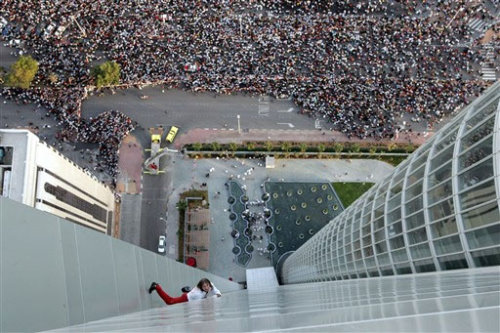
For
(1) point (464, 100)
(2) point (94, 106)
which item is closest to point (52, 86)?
(2) point (94, 106)

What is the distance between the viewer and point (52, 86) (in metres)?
56.2

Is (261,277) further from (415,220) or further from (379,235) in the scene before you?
(415,220)

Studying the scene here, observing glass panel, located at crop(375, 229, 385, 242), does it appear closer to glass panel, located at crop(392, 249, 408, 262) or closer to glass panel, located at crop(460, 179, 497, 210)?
glass panel, located at crop(392, 249, 408, 262)

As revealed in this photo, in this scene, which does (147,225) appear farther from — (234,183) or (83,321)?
(83,321)

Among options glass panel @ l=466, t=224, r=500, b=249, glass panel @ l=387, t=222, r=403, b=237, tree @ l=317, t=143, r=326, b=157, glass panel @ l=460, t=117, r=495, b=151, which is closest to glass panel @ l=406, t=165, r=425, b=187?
glass panel @ l=387, t=222, r=403, b=237

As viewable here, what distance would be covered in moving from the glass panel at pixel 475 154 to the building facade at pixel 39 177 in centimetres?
3076

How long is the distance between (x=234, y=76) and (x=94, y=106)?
1915 cm

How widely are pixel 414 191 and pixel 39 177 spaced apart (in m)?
29.3

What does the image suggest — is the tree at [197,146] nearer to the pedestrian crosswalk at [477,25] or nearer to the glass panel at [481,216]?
the pedestrian crosswalk at [477,25]

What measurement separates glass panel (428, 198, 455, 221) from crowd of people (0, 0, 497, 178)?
138 ft

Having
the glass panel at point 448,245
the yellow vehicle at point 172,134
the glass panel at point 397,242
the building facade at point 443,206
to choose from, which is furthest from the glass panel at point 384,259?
the yellow vehicle at point 172,134

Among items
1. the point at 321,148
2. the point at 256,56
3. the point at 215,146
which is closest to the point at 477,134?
the point at 321,148

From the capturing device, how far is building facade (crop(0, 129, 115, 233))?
3369 centimetres

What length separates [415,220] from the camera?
18.1 meters
